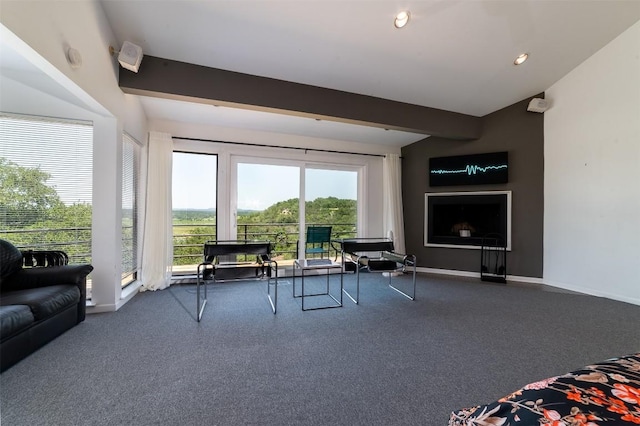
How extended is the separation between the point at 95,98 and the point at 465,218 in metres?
5.53

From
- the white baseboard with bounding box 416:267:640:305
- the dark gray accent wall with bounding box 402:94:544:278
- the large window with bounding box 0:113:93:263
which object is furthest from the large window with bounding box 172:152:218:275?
the dark gray accent wall with bounding box 402:94:544:278

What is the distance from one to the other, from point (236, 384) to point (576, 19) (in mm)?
4725

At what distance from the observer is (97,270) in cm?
276

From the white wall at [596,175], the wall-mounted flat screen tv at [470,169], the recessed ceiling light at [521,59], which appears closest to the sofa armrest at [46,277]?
the wall-mounted flat screen tv at [470,169]

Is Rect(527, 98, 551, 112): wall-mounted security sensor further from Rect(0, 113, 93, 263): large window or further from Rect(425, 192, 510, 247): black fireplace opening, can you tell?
Rect(0, 113, 93, 263): large window

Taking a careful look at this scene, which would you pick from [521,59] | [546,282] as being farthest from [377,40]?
[546,282]

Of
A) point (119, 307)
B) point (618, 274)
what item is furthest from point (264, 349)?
point (618, 274)

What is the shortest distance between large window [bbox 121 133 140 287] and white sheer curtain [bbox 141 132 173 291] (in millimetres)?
138

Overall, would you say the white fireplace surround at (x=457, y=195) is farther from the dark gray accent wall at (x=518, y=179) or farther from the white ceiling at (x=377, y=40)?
the white ceiling at (x=377, y=40)

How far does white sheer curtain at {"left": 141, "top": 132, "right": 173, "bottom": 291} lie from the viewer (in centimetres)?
356

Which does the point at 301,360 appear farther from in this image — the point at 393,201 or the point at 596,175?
the point at 596,175

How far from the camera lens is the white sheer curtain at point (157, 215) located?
3.56m

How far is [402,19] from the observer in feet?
7.87

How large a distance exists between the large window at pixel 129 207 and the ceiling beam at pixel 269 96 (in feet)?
2.72
